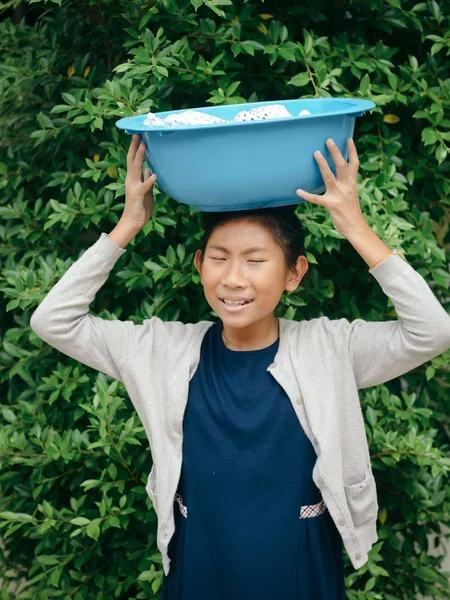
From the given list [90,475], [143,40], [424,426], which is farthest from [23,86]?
[424,426]

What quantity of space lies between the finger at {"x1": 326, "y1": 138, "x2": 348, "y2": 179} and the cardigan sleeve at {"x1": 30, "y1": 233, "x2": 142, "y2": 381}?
51 cm

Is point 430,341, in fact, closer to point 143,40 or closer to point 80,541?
point 143,40

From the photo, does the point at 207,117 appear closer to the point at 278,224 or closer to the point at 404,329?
the point at 278,224

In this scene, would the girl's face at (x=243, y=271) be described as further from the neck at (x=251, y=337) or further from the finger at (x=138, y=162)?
the finger at (x=138, y=162)

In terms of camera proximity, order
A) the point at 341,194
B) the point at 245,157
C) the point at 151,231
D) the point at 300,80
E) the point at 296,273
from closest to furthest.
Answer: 1. the point at 245,157
2. the point at 341,194
3. the point at 296,273
4. the point at 300,80
5. the point at 151,231

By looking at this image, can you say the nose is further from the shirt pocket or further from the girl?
the shirt pocket

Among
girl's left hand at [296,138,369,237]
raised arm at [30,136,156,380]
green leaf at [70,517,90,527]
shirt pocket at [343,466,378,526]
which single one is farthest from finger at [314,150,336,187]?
green leaf at [70,517,90,527]

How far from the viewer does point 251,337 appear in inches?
84.4

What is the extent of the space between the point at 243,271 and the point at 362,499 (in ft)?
1.89

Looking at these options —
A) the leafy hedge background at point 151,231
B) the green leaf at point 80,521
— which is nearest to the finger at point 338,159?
the leafy hedge background at point 151,231

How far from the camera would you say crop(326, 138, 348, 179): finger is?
1.88 m

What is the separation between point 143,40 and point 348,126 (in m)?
0.84

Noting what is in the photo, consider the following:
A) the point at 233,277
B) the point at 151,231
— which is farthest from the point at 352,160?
the point at 151,231

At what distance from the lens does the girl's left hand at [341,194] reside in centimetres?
190
